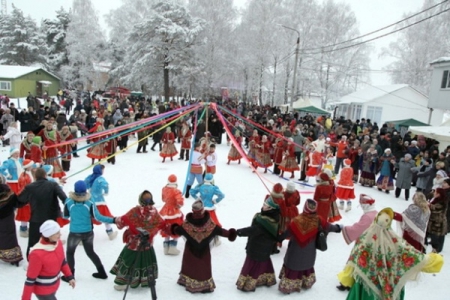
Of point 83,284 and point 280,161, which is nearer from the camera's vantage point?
point 83,284

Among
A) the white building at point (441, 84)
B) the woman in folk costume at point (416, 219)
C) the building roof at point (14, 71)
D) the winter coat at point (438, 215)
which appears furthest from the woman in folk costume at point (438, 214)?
the building roof at point (14, 71)

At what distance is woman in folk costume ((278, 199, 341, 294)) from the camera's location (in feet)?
15.6

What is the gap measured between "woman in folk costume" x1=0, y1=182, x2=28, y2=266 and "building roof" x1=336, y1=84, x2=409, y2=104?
79.7 ft

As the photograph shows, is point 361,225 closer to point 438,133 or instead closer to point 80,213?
point 80,213

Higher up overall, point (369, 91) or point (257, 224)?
point (369, 91)

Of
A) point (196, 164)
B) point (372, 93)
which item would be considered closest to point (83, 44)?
point (372, 93)

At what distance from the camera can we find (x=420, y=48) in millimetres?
28812

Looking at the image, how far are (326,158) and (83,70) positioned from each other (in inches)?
1375

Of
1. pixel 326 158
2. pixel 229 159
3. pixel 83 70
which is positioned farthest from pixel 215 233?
pixel 83 70

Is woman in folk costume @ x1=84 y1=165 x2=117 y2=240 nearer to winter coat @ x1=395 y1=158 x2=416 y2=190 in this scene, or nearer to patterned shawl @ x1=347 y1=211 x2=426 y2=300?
patterned shawl @ x1=347 y1=211 x2=426 y2=300

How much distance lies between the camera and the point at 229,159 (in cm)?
1355

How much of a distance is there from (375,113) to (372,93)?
1802 millimetres

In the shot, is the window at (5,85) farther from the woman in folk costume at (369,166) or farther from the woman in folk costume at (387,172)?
the woman in folk costume at (387,172)

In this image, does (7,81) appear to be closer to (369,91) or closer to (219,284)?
(369,91)
